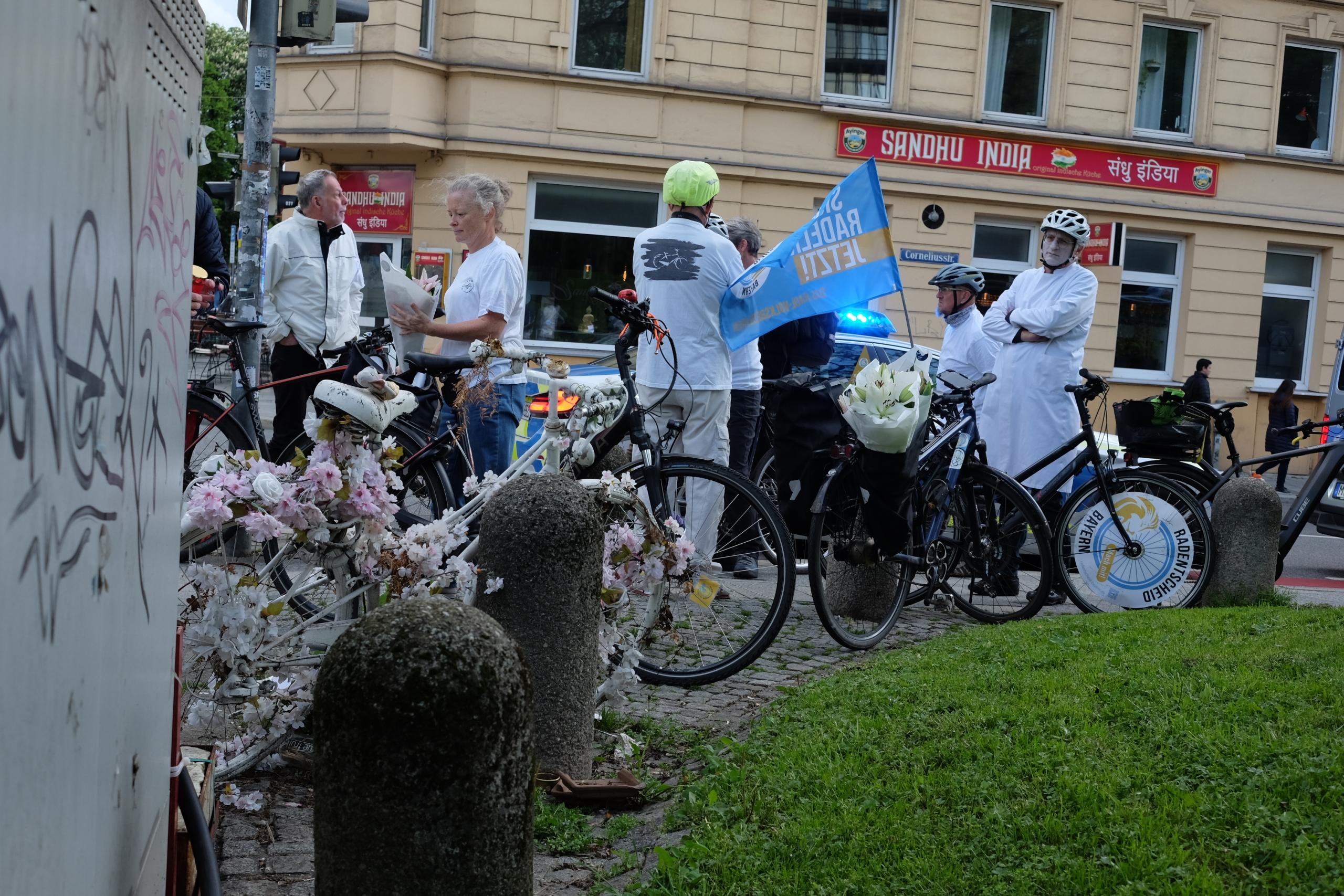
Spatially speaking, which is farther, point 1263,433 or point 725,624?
point 1263,433

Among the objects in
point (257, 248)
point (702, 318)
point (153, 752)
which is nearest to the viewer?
point (153, 752)

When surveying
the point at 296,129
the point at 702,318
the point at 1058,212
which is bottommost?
the point at 702,318

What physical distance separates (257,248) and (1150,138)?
60.9 ft

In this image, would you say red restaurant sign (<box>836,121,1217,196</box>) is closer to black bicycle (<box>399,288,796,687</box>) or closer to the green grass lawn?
black bicycle (<box>399,288,796,687</box>)

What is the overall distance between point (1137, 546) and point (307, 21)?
22.0 feet

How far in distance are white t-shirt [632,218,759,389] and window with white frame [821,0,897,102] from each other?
1661 centimetres

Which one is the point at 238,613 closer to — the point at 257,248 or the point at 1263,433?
the point at 257,248

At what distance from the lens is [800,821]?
3600 mm

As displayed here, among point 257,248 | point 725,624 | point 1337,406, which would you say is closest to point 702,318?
point 725,624

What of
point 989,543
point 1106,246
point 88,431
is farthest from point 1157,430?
point 1106,246

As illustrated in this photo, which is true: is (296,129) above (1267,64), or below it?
below

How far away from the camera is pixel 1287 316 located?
25.1 meters

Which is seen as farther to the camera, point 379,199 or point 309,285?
point 379,199

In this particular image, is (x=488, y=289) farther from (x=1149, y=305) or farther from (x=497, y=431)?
(x=1149, y=305)
